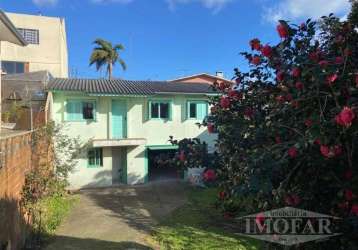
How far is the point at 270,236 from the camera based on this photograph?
13.2 ft

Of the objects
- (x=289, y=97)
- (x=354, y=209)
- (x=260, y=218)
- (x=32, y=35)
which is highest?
(x=32, y=35)

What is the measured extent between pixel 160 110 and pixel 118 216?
1015 cm

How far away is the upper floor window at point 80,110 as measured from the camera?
71.3ft

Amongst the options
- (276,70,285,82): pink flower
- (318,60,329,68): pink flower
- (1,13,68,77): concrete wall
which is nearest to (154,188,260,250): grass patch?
(276,70,285,82): pink flower

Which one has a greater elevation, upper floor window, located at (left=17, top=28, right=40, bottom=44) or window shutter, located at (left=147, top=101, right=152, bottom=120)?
upper floor window, located at (left=17, top=28, right=40, bottom=44)

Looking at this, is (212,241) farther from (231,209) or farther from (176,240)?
(231,209)

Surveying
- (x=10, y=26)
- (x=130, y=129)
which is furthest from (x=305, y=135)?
(x=130, y=129)

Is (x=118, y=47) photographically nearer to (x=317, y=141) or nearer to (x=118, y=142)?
(x=118, y=142)

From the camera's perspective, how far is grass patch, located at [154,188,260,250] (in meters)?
11.0

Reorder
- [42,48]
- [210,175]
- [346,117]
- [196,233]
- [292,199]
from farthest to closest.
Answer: [42,48] < [196,233] < [210,175] < [292,199] < [346,117]

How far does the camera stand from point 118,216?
50.3 ft

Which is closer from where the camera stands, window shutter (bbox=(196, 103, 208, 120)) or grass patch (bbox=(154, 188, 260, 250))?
grass patch (bbox=(154, 188, 260, 250))

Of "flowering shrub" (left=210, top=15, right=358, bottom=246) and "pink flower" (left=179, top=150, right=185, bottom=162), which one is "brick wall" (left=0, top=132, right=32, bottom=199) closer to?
Answer: "pink flower" (left=179, top=150, right=185, bottom=162)

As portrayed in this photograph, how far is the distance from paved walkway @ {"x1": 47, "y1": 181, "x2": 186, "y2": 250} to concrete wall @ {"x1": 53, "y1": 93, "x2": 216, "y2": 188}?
1.24 metres
